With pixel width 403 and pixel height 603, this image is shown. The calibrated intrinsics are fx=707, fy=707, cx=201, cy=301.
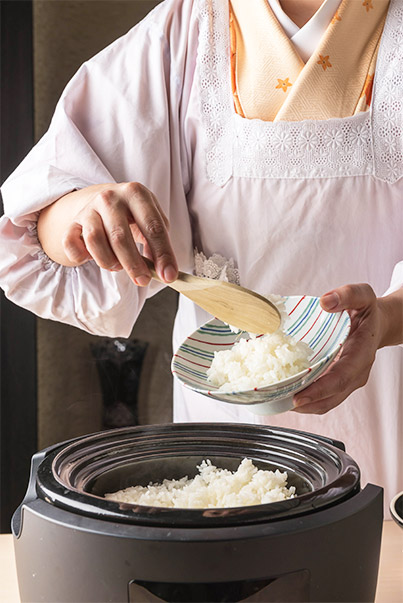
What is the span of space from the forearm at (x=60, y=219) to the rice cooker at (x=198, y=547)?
0.43 m

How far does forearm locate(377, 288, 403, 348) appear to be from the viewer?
3.58ft

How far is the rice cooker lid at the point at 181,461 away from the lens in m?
0.69

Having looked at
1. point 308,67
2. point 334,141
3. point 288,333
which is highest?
point 308,67

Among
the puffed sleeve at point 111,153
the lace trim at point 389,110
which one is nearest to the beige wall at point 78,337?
the puffed sleeve at point 111,153

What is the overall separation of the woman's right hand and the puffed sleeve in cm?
24

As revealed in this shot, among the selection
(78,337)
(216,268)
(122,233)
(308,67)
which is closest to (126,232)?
(122,233)

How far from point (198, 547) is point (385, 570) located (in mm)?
397

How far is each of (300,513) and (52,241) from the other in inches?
26.9

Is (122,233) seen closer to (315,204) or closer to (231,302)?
(231,302)

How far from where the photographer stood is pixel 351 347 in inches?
40.2

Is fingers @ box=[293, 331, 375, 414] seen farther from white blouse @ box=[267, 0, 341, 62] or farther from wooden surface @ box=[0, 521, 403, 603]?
white blouse @ box=[267, 0, 341, 62]

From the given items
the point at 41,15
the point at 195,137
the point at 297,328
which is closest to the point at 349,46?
the point at 195,137

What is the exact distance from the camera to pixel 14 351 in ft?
6.61

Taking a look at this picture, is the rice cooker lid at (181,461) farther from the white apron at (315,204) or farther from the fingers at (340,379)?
the white apron at (315,204)
